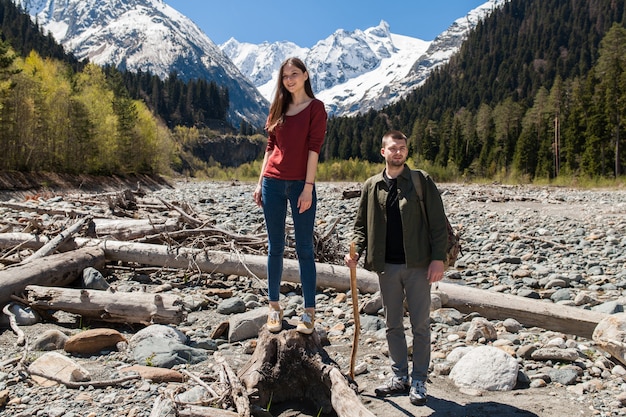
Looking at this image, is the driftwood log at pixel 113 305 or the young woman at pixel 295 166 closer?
Result: the young woman at pixel 295 166

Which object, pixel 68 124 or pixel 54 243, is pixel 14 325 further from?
pixel 68 124

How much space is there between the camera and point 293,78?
3805 mm

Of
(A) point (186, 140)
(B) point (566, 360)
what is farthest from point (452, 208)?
(A) point (186, 140)

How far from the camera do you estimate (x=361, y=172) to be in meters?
78.2

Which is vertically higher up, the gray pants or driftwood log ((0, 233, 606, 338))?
the gray pants

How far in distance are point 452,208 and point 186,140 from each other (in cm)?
13203

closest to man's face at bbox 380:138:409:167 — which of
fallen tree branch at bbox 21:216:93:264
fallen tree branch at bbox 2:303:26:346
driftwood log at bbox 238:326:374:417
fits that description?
driftwood log at bbox 238:326:374:417

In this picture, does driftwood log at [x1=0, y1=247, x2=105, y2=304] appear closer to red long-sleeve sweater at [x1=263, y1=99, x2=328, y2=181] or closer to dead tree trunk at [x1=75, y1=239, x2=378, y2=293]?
dead tree trunk at [x1=75, y1=239, x2=378, y2=293]

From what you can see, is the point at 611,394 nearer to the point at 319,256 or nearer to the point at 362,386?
the point at 362,386

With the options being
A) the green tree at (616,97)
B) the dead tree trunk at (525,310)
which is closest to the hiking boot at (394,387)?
the dead tree trunk at (525,310)

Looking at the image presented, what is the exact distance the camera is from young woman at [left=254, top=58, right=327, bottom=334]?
380 cm

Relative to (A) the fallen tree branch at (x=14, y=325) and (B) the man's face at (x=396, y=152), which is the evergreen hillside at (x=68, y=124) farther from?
(B) the man's face at (x=396, y=152)

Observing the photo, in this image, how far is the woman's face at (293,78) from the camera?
380 cm

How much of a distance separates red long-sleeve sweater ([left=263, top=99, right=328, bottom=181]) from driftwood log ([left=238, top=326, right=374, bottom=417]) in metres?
1.35
